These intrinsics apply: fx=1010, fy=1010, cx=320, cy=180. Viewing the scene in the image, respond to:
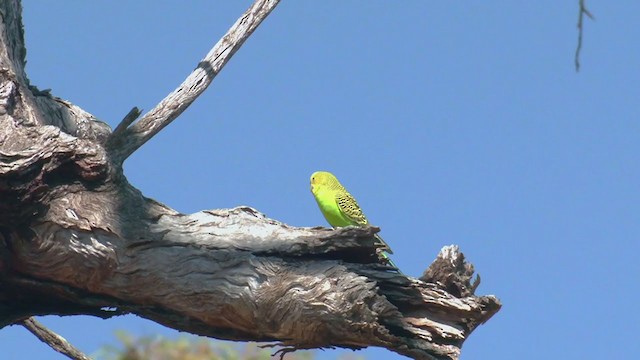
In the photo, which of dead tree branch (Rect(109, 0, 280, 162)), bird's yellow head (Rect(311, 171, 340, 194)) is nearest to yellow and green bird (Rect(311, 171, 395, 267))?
bird's yellow head (Rect(311, 171, 340, 194))

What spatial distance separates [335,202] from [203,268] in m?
3.23

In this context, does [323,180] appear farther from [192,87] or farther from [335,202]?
[192,87]

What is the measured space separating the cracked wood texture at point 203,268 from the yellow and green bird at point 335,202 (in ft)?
9.01

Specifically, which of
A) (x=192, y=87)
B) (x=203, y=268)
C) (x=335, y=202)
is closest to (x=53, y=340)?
(x=203, y=268)

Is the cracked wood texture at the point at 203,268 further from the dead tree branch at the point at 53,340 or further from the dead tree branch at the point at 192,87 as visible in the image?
the dead tree branch at the point at 53,340

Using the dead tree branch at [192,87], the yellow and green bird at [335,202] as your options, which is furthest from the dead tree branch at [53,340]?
the yellow and green bird at [335,202]

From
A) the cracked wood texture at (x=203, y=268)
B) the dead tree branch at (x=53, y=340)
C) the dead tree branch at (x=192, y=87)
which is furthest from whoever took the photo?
the dead tree branch at (x=53, y=340)

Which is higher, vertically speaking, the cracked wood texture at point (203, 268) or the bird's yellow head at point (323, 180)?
the bird's yellow head at point (323, 180)

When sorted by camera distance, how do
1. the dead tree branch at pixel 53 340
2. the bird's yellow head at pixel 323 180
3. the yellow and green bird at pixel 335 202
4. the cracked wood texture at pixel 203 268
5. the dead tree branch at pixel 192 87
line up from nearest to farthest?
1. the cracked wood texture at pixel 203 268
2. the dead tree branch at pixel 192 87
3. the dead tree branch at pixel 53 340
4. the yellow and green bird at pixel 335 202
5. the bird's yellow head at pixel 323 180

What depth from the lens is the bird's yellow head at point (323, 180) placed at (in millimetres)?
7922

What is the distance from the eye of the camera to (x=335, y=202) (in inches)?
304

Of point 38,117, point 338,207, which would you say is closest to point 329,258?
point 38,117

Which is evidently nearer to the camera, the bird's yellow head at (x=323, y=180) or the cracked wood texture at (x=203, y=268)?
the cracked wood texture at (x=203, y=268)

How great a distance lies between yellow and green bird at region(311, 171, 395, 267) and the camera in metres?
7.57
